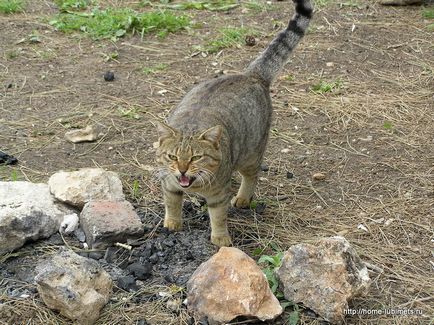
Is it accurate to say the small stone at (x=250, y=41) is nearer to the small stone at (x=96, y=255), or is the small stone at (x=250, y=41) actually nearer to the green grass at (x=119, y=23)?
the green grass at (x=119, y=23)

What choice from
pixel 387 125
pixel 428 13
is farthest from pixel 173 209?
pixel 428 13

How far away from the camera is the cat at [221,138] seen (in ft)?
15.1

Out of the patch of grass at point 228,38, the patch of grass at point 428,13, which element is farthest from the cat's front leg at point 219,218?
the patch of grass at point 428,13

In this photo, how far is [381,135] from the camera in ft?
20.9

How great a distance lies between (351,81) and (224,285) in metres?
3.95

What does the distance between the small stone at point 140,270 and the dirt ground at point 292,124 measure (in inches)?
3.0

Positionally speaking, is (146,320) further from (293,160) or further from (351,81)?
(351,81)

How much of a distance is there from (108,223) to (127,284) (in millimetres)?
534

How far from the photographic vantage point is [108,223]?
15.3ft

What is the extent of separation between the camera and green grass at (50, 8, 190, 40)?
834 centimetres

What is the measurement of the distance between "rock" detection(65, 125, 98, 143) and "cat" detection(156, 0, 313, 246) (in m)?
1.30

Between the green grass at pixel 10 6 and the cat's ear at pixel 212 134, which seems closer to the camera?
the cat's ear at pixel 212 134

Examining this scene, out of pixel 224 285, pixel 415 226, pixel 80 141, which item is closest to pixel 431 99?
pixel 415 226

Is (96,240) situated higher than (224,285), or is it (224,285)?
(224,285)
